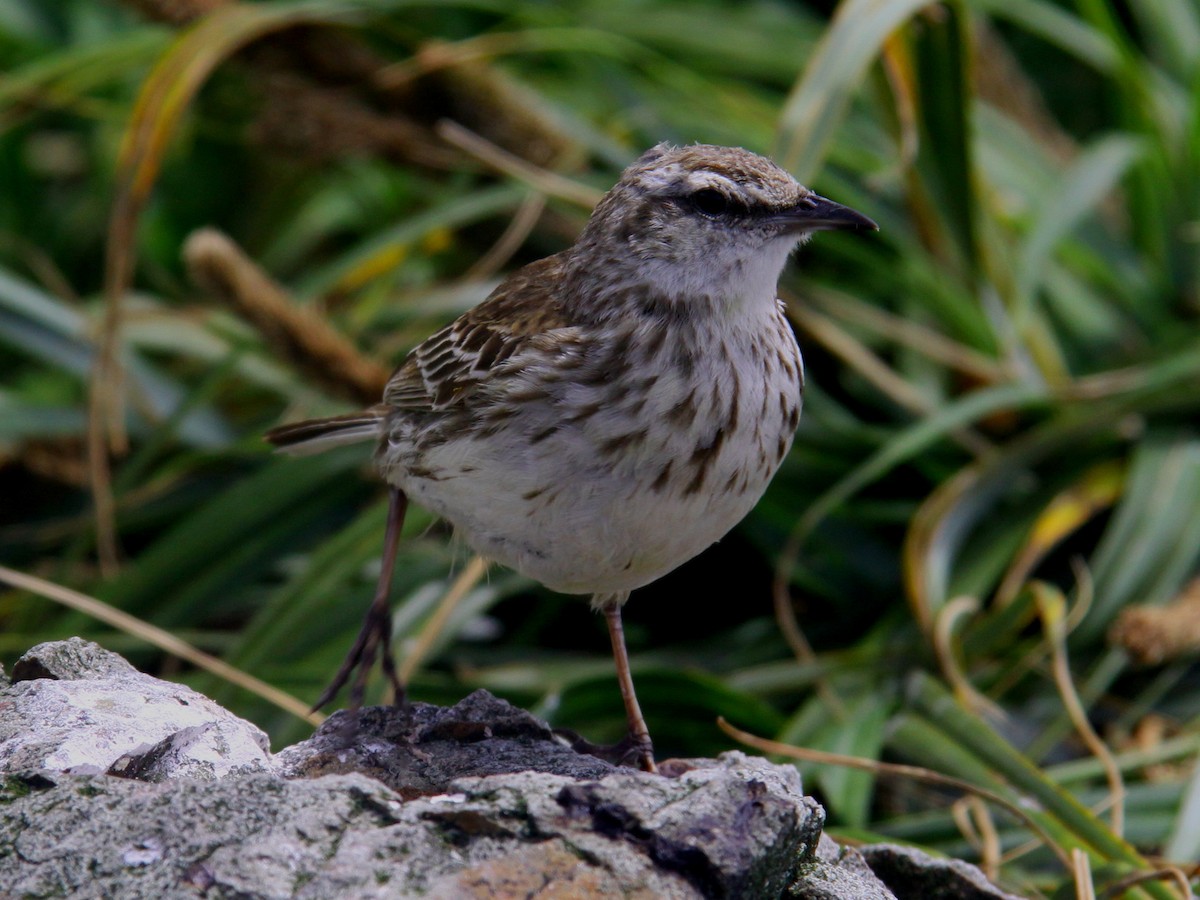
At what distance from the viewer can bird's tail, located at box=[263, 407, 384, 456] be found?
3.72m

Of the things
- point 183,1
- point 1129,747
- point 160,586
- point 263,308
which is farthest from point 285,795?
point 183,1

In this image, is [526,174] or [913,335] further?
[913,335]

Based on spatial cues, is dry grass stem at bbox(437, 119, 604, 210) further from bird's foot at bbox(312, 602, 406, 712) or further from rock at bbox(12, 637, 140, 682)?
rock at bbox(12, 637, 140, 682)

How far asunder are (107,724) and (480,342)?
1.23 meters

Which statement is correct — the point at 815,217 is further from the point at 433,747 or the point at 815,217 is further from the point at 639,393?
the point at 433,747

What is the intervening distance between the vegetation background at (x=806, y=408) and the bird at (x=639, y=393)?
104 cm

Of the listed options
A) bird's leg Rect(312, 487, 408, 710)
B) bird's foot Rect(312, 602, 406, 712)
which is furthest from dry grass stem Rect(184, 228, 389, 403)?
bird's foot Rect(312, 602, 406, 712)

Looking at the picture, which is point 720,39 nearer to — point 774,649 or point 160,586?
point 774,649

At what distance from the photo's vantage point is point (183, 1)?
16.8 feet

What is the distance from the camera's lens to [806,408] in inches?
211

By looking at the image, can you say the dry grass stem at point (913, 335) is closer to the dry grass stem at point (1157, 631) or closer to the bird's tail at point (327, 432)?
the dry grass stem at point (1157, 631)

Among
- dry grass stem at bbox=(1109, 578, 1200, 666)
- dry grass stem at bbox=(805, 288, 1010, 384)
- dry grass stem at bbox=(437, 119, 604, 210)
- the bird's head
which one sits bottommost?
dry grass stem at bbox=(1109, 578, 1200, 666)

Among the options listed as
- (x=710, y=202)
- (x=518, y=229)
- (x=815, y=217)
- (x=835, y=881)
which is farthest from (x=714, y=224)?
(x=518, y=229)

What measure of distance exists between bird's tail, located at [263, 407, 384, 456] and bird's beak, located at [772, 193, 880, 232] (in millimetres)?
1130
